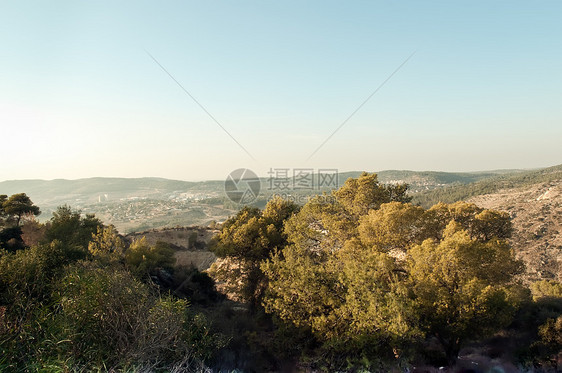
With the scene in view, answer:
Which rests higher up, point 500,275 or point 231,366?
point 500,275

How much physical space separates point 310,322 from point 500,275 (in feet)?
30.4

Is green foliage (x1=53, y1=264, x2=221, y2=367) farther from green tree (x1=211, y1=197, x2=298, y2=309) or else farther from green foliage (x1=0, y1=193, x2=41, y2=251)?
green foliage (x1=0, y1=193, x2=41, y2=251)

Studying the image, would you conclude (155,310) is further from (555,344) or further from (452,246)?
(555,344)

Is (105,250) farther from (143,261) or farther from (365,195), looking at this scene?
(365,195)

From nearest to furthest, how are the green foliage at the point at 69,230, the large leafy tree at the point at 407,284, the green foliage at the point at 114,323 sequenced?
the green foliage at the point at 114,323, the large leafy tree at the point at 407,284, the green foliage at the point at 69,230

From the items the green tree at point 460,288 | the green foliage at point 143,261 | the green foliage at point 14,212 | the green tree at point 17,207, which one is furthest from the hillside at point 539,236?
the green tree at point 17,207

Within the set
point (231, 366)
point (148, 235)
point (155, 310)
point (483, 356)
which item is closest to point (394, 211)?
point (483, 356)

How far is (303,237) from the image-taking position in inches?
764

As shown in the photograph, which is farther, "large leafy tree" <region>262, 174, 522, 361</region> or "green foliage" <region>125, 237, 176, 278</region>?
"green foliage" <region>125, 237, 176, 278</region>

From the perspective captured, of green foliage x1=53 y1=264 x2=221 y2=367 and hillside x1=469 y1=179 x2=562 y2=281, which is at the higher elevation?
green foliage x1=53 y1=264 x2=221 y2=367

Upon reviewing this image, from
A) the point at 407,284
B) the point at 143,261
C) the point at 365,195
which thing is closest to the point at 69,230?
the point at 143,261

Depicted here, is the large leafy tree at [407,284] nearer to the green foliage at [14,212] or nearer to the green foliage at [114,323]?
the green foliage at [114,323]

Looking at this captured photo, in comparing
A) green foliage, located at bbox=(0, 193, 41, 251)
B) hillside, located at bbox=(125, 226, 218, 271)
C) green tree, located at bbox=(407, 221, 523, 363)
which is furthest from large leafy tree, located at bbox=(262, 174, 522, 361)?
green foliage, located at bbox=(0, 193, 41, 251)

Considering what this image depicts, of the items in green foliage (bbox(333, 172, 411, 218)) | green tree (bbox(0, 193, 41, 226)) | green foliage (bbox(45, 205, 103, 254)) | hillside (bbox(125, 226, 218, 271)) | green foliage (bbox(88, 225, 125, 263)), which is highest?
green foliage (bbox(333, 172, 411, 218))
